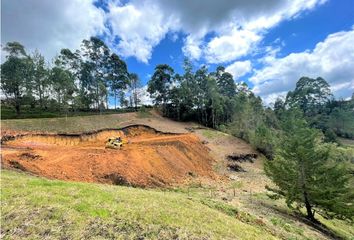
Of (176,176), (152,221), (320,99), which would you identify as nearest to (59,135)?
(176,176)

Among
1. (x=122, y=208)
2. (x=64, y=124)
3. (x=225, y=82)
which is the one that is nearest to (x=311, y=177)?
(x=122, y=208)

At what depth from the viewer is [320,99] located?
74688 millimetres

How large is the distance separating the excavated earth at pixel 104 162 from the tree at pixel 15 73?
18.6m

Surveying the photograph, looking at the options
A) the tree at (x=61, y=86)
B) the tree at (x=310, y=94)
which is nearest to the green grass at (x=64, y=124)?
the tree at (x=61, y=86)

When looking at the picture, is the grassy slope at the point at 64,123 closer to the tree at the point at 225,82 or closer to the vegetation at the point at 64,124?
the vegetation at the point at 64,124

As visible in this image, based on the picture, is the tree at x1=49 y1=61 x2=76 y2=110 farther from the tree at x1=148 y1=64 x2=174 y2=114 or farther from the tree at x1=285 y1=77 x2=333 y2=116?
the tree at x1=285 y1=77 x2=333 y2=116

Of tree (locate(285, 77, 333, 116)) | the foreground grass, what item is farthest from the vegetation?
tree (locate(285, 77, 333, 116))

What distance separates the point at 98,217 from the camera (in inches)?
281

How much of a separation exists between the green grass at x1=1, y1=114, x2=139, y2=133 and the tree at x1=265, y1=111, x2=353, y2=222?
88.7 ft

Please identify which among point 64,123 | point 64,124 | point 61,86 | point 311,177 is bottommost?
point 311,177

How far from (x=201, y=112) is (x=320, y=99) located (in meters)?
Answer: 38.2

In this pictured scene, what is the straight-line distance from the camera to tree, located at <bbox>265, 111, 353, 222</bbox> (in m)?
14.4

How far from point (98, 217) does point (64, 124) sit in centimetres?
3291

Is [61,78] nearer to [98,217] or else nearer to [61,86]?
[61,86]
